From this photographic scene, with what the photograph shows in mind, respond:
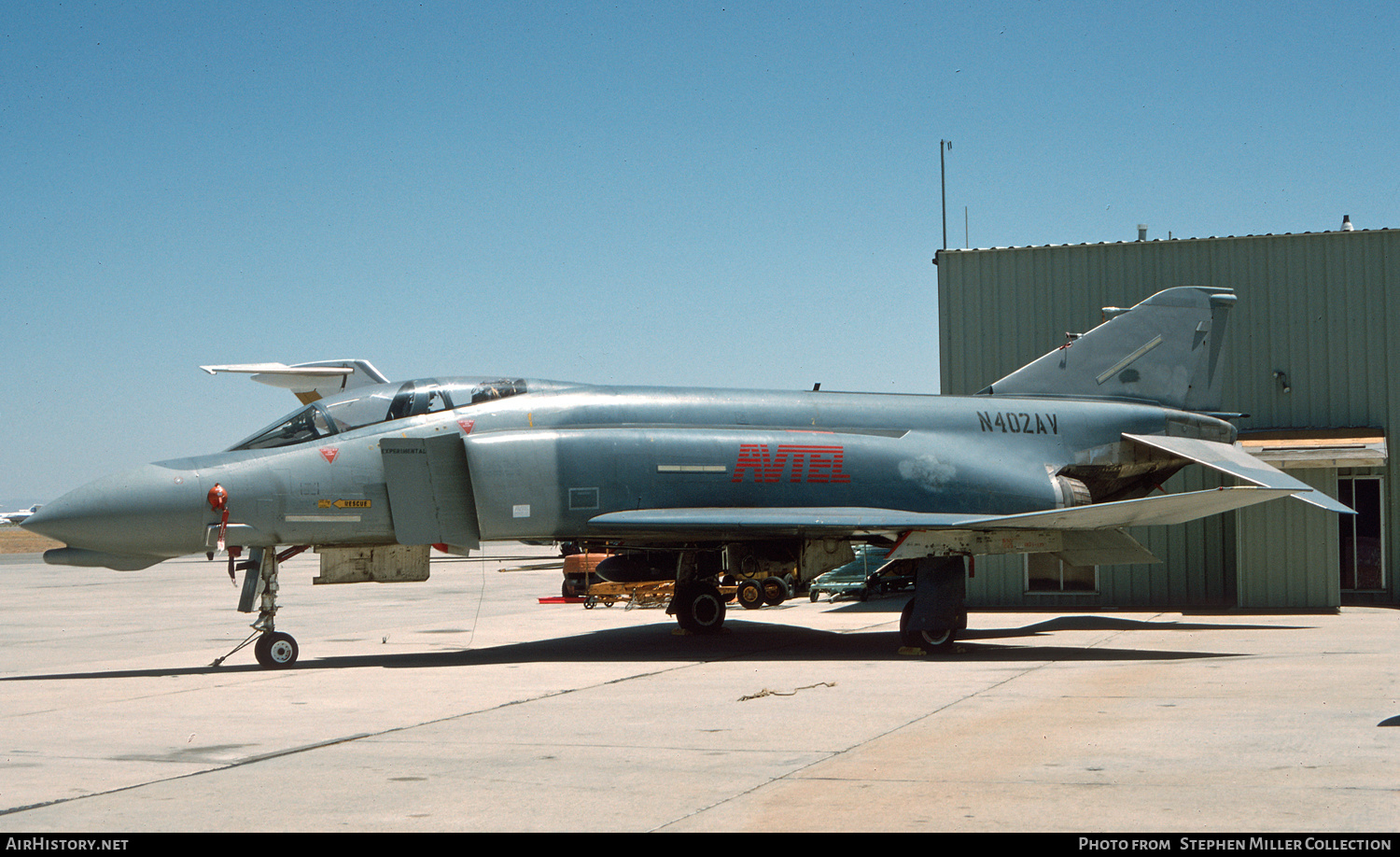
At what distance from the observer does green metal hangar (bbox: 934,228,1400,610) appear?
20.3m

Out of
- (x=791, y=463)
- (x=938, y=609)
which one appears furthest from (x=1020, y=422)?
(x=791, y=463)

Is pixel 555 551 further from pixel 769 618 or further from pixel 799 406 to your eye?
pixel 799 406

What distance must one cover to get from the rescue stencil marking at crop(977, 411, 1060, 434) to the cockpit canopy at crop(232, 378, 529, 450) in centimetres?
604

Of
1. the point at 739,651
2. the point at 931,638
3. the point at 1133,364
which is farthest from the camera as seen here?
the point at 1133,364

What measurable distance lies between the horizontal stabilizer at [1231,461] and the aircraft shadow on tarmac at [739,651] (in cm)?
238

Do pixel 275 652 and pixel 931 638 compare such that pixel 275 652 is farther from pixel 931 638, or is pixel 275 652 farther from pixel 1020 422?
pixel 1020 422

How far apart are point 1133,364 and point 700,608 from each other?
23.4 feet

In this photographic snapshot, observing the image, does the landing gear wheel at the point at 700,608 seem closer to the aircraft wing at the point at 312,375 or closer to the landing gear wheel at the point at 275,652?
the landing gear wheel at the point at 275,652

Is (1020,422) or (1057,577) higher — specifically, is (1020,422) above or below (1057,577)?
above

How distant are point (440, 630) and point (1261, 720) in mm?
12918

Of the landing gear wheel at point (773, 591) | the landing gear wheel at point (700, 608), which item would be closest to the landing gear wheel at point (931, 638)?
the landing gear wheel at point (700, 608)

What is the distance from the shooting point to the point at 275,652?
12719mm

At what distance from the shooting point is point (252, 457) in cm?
1262

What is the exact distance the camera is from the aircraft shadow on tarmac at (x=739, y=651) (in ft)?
43.0
